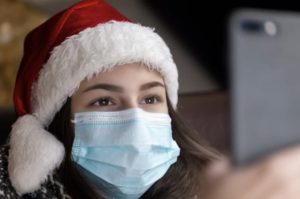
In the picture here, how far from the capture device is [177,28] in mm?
1732

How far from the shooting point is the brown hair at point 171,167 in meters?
0.86

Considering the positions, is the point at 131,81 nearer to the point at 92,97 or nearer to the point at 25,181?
the point at 92,97

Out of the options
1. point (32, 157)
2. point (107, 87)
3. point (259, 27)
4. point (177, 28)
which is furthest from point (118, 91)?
point (177, 28)

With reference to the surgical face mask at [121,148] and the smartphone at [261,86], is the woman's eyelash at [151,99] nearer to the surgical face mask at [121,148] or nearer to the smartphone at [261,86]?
the surgical face mask at [121,148]

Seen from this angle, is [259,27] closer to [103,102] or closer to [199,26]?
[103,102]

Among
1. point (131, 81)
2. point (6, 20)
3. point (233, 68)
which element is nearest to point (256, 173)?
point (233, 68)

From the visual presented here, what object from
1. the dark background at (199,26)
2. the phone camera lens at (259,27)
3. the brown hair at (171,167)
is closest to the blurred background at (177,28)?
the dark background at (199,26)

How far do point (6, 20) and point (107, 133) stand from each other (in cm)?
80

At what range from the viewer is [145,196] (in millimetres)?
905

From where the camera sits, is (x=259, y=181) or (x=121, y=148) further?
(x=121, y=148)

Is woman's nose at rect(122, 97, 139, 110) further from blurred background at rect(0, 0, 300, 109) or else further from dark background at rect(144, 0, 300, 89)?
dark background at rect(144, 0, 300, 89)

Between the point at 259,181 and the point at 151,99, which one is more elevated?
the point at 259,181

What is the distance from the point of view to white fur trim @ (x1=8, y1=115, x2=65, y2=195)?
814mm

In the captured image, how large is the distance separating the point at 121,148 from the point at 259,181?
0.49m
